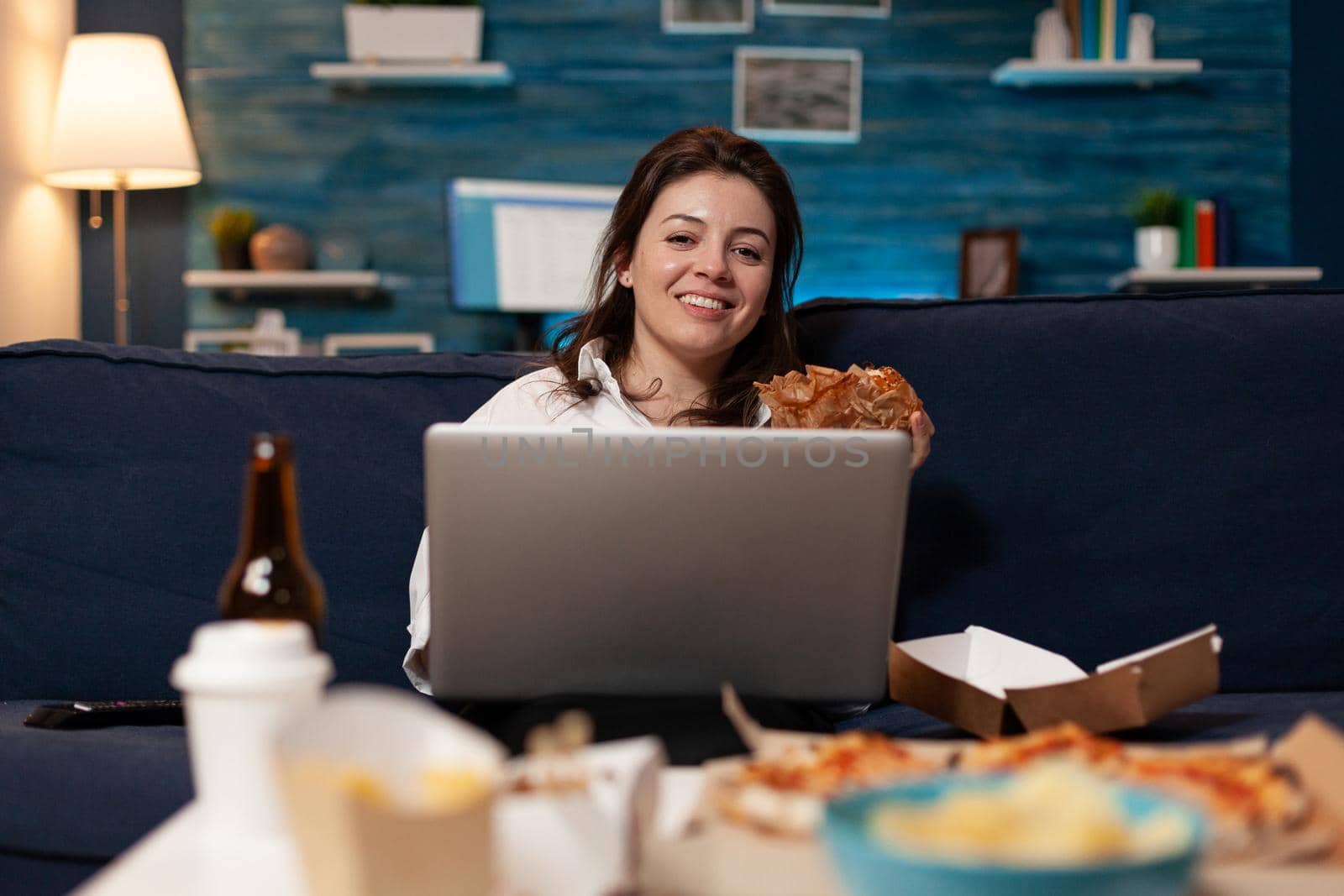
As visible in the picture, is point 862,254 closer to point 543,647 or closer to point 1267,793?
point 543,647

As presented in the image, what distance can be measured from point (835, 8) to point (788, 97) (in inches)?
12.4

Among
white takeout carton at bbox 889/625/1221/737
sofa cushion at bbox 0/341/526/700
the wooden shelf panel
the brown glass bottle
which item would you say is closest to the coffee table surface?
the brown glass bottle

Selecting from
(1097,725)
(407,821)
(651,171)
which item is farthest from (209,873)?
(651,171)

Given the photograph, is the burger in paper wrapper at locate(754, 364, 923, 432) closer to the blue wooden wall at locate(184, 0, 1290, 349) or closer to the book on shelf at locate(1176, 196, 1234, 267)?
the blue wooden wall at locate(184, 0, 1290, 349)

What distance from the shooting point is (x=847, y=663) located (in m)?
1.08

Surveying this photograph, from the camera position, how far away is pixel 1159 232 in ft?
12.8

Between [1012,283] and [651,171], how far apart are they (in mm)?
2348

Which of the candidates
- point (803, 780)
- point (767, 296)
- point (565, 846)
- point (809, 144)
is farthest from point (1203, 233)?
point (565, 846)

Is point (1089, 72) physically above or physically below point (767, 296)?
above

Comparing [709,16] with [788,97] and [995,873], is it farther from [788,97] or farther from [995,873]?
[995,873]

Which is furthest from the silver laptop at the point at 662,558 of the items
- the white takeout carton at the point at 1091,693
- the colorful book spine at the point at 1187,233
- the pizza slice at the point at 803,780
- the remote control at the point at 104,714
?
the colorful book spine at the point at 1187,233

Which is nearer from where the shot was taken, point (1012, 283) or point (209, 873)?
point (209, 873)

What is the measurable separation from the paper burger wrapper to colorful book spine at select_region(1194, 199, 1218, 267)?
12.6 ft

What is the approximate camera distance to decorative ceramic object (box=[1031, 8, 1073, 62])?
3.95 metres
